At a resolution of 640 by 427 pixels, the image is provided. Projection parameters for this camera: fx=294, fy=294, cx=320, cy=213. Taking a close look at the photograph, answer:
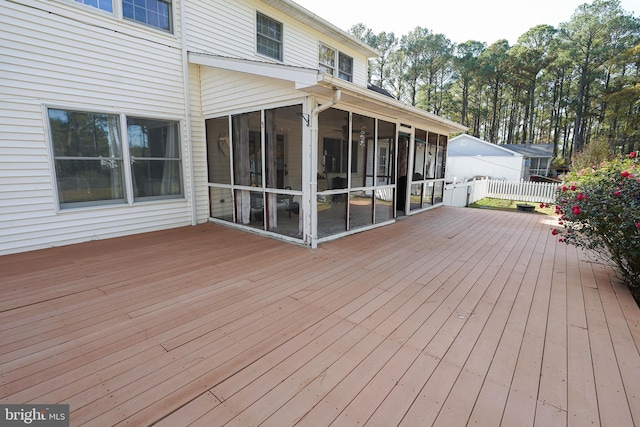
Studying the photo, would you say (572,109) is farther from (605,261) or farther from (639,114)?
(605,261)

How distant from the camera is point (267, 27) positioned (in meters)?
7.12

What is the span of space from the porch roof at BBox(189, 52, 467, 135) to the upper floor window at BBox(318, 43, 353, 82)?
3701 mm

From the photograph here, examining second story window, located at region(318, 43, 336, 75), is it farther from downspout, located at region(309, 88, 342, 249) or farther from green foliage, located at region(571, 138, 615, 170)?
green foliage, located at region(571, 138, 615, 170)

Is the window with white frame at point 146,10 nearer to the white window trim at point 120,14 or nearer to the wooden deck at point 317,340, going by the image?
the white window trim at point 120,14

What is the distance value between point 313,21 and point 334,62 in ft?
5.16

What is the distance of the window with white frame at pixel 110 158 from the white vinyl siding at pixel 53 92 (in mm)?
140

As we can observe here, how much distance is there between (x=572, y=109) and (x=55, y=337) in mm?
35581

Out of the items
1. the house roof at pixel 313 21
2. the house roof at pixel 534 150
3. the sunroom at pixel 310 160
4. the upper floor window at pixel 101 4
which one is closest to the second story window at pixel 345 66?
the house roof at pixel 313 21

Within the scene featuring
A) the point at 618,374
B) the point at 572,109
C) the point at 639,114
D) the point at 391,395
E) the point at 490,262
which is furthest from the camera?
the point at 572,109

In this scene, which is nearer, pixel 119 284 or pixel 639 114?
pixel 119 284

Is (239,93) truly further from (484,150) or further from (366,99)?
(484,150)

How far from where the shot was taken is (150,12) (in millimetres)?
5258

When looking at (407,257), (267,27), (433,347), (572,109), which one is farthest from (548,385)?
(572,109)

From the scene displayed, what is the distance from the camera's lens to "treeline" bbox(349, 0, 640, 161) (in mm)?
22062
